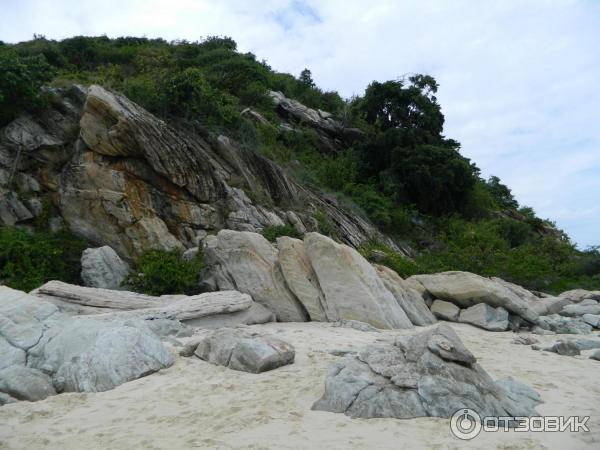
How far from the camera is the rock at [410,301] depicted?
11820 millimetres

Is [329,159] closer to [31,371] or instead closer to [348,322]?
[348,322]

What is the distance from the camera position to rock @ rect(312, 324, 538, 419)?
527 cm

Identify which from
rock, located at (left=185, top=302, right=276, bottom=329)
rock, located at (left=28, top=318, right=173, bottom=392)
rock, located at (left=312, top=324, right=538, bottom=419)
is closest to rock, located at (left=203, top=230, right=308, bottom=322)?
rock, located at (left=185, top=302, right=276, bottom=329)

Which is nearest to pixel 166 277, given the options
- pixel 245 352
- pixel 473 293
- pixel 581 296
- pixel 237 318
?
pixel 237 318

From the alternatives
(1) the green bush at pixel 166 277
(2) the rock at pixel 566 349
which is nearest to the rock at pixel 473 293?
(2) the rock at pixel 566 349

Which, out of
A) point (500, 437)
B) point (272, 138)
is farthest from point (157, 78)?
point (500, 437)

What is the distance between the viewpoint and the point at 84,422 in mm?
5363

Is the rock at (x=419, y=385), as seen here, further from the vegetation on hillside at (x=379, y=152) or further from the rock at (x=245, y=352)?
the vegetation on hillside at (x=379, y=152)

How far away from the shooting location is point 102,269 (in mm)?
13078

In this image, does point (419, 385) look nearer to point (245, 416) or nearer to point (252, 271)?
point (245, 416)

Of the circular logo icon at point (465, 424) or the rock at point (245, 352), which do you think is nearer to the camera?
the circular logo icon at point (465, 424)

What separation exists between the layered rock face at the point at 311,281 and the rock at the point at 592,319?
13.6 feet

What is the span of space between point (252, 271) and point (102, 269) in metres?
4.06

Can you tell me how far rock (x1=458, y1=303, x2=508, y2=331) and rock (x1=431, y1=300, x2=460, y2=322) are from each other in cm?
16
